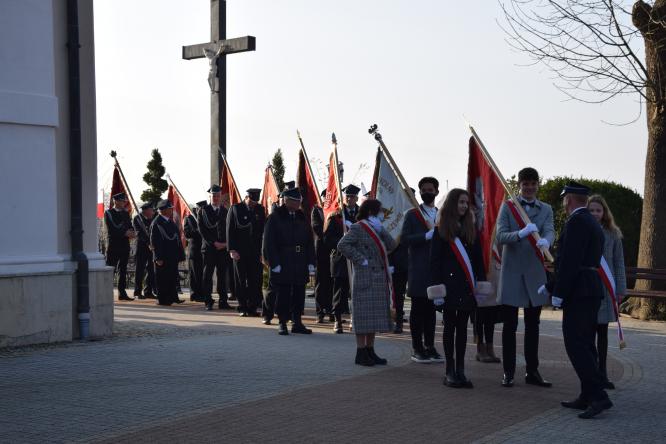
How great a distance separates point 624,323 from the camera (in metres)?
16.0

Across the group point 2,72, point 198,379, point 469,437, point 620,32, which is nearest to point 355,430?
point 469,437

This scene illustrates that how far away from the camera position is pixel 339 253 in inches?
545

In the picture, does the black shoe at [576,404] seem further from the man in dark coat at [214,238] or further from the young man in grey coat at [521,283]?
the man in dark coat at [214,238]

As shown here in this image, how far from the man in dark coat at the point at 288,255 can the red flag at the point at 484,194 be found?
118 inches

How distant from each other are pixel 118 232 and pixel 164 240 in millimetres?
1253

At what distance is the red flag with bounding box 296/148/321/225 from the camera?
631 inches

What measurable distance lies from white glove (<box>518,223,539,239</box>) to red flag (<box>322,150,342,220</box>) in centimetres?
548

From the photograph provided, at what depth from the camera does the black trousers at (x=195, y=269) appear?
1886 cm

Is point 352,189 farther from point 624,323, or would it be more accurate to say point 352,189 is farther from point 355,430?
point 355,430

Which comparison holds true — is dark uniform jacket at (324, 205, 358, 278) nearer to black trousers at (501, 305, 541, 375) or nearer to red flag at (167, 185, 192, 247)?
black trousers at (501, 305, 541, 375)

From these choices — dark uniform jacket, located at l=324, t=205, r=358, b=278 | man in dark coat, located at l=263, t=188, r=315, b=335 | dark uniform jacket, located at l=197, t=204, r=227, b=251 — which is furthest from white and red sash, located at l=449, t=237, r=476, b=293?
dark uniform jacket, located at l=197, t=204, r=227, b=251

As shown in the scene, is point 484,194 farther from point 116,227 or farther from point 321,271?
point 116,227

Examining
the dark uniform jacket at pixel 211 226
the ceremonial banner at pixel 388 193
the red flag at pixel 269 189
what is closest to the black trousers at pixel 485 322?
the ceremonial banner at pixel 388 193

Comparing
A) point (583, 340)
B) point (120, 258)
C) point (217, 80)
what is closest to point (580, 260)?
point (583, 340)
